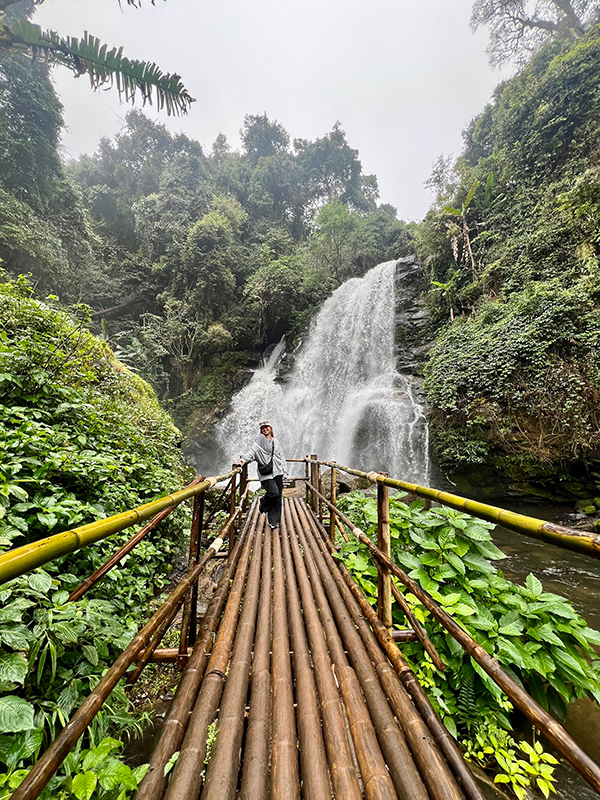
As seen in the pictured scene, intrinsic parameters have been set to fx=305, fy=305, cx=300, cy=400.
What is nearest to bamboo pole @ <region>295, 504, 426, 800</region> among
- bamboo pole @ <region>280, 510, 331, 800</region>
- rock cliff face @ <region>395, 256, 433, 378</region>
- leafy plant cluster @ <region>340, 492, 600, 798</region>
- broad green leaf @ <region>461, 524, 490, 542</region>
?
bamboo pole @ <region>280, 510, 331, 800</region>

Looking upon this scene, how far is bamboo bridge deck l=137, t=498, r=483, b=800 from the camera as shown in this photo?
0.90m

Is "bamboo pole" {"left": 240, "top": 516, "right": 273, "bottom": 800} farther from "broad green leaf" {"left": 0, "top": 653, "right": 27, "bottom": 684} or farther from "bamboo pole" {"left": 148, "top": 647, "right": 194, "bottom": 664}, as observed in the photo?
"broad green leaf" {"left": 0, "top": 653, "right": 27, "bottom": 684}

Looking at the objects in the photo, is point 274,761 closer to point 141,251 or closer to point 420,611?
point 420,611

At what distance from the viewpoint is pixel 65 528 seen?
2.30 metres

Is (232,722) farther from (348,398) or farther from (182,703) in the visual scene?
(348,398)

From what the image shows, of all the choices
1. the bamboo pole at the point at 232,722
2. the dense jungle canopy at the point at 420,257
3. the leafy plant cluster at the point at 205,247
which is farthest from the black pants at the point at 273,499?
the leafy plant cluster at the point at 205,247

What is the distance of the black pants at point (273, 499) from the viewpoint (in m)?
3.76

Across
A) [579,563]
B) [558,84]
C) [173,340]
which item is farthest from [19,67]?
[579,563]

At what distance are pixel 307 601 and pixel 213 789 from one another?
1.17 m

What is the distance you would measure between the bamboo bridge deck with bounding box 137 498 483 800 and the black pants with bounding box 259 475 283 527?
1.86 metres

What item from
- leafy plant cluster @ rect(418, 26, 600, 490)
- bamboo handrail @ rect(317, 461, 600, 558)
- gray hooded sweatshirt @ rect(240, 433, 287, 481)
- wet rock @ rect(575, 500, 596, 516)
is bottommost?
wet rock @ rect(575, 500, 596, 516)

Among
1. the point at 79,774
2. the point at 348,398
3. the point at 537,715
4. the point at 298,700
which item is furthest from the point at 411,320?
the point at 79,774

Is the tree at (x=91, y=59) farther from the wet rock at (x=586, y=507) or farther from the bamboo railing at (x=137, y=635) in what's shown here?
the wet rock at (x=586, y=507)

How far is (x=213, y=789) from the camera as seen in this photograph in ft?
2.86
